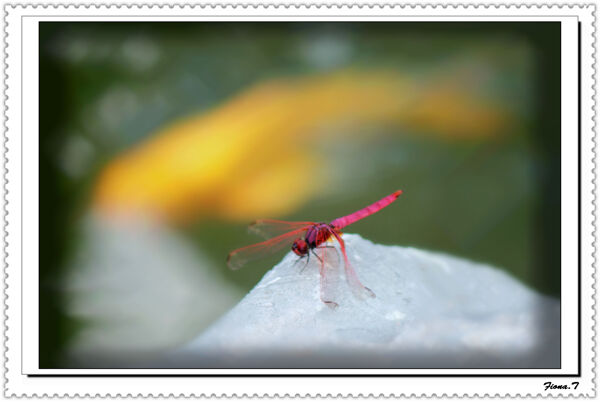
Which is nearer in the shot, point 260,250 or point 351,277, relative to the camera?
point 351,277

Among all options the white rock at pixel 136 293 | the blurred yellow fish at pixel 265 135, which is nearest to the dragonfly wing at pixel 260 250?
the white rock at pixel 136 293

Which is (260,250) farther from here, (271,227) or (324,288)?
(324,288)

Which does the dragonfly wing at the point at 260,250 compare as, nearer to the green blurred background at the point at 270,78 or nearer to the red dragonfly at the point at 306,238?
the red dragonfly at the point at 306,238

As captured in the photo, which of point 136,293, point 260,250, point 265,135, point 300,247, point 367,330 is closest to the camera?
point 367,330

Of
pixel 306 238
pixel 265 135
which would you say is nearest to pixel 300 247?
pixel 306 238

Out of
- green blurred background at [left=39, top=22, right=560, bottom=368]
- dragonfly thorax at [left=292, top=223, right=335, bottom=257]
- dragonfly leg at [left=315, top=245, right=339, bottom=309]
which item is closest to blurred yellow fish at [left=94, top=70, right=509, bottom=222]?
green blurred background at [left=39, top=22, right=560, bottom=368]
